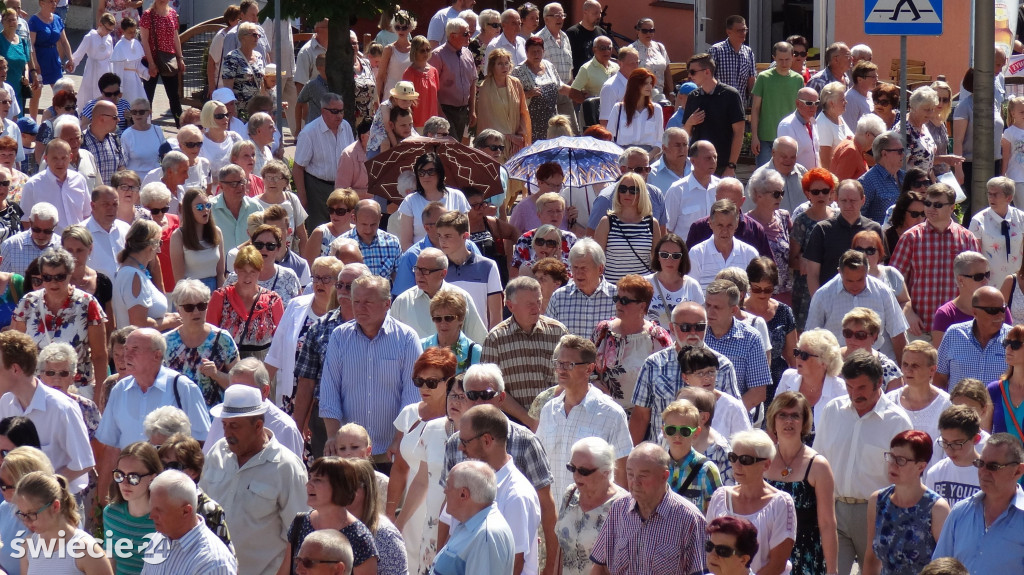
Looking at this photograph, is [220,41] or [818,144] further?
[220,41]

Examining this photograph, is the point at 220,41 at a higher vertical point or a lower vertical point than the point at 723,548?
Answer: higher

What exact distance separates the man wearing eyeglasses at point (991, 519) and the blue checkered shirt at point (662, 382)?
1.61m

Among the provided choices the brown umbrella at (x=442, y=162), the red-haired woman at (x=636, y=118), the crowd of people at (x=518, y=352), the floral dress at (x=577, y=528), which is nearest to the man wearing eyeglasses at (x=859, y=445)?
the crowd of people at (x=518, y=352)

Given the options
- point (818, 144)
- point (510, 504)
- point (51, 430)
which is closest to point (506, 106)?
point (818, 144)

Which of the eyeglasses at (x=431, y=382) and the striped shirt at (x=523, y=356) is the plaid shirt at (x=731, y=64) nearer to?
the striped shirt at (x=523, y=356)

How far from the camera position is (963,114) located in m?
14.7

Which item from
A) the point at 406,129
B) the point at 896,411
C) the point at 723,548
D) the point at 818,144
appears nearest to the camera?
the point at 723,548

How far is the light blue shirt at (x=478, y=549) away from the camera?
6629mm

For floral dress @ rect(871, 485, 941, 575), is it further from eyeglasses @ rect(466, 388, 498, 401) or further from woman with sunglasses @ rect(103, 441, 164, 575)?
woman with sunglasses @ rect(103, 441, 164, 575)

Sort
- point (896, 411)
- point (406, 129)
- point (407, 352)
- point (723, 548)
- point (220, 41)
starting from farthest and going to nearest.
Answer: point (220, 41) < point (406, 129) < point (407, 352) < point (896, 411) < point (723, 548)

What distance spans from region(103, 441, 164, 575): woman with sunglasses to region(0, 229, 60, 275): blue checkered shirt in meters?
4.25

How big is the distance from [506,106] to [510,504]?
904 centimetres

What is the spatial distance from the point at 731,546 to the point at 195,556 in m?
2.19

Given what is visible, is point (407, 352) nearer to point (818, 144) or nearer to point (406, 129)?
point (406, 129)
